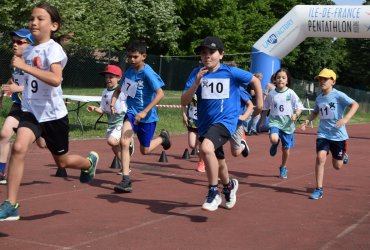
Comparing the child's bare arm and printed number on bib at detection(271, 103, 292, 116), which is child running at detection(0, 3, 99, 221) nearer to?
the child's bare arm

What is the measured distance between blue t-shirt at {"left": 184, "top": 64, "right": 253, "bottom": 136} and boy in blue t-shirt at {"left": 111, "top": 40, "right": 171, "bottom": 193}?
→ 1309mm

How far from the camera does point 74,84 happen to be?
2783cm

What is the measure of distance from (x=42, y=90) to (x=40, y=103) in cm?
12

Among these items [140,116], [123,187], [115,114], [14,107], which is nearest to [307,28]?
[115,114]

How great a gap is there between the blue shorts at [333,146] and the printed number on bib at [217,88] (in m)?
2.46

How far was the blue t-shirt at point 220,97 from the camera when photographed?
720 centimetres

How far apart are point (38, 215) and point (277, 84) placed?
5.78 metres

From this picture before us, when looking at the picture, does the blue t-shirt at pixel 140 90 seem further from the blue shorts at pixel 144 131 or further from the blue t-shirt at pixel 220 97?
the blue t-shirt at pixel 220 97

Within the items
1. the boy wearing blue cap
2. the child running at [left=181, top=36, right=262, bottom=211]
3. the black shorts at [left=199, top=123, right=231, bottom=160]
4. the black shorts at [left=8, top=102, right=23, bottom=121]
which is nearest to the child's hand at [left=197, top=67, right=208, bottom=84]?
the child running at [left=181, top=36, right=262, bottom=211]

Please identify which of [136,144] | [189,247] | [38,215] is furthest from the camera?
[136,144]

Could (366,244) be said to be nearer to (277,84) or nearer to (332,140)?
(332,140)

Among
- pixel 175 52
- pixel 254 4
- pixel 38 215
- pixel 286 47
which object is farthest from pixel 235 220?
pixel 254 4

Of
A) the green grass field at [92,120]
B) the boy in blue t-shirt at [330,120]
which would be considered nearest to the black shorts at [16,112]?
the boy in blue t-shirt at [330,120]

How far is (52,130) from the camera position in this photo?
20.7 ft
